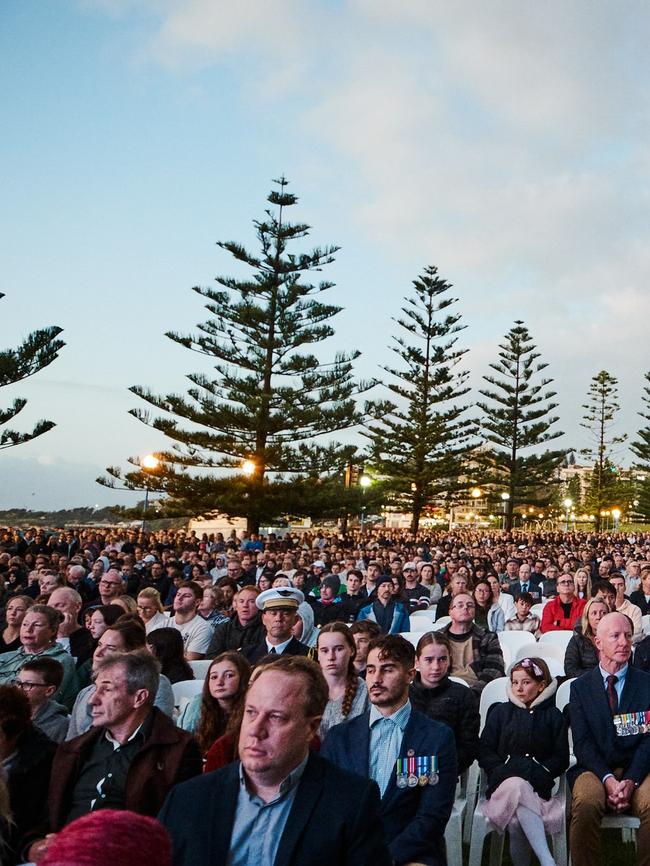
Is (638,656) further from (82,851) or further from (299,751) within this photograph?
(82,851)

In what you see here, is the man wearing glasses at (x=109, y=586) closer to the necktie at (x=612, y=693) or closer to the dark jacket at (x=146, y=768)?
the dark jacket at (x=146, y=768)

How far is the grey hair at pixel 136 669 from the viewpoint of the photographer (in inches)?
97.3

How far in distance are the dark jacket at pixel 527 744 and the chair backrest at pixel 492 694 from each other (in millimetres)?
666

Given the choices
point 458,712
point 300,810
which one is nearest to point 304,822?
point 300,810

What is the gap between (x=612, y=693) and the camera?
3307mm

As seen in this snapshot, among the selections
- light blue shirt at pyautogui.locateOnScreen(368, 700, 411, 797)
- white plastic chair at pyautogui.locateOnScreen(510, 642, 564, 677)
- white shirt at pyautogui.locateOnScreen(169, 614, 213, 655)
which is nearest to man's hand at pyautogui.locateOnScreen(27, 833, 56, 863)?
light blue shirt at pyautogui.locateOnScreen(368, 700, 411, 797)

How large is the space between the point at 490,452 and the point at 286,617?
2786 centimetres

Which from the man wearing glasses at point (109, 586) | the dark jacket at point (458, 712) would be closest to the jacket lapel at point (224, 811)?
the dark jacket at point (458, 712)

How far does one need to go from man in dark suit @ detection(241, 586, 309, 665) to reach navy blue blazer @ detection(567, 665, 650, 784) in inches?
66.2

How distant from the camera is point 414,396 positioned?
28.4m

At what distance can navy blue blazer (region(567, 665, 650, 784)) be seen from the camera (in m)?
3.13

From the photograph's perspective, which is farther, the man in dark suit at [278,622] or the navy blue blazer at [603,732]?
the man in dark suit at [278,622]

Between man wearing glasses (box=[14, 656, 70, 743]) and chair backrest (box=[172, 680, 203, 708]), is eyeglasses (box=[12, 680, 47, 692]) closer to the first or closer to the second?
man wearing glasses (box=[14, 656, 70, 743])

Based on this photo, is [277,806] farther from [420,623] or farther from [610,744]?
[420,623]
